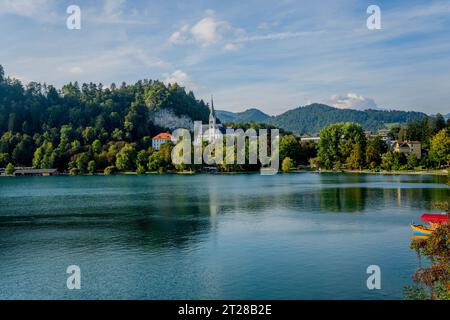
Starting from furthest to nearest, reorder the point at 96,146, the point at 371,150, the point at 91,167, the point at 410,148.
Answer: the point at 96,146 → the point at 91,167 → the point at 410,148 → the point at 371,150

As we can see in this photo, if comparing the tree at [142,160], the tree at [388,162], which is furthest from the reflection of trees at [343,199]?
the tree at [142,160]

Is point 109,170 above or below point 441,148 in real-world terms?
below

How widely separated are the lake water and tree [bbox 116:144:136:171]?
185ft

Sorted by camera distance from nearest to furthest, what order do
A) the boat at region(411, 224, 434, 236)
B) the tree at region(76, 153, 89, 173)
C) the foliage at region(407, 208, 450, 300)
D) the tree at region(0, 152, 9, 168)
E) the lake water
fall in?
1. the foliage at region(407, 208, 450, 300)
2. the lake water
3. the boat at region(411, 224, 434, 236)
4. the tree at region(76, 153, 89, 173)
5. the tree at region(0, 152, 9, 168)

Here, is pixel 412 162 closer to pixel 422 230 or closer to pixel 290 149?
pixel 290 149

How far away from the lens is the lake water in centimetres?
1652

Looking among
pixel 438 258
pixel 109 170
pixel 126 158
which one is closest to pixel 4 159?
pixel 109 170

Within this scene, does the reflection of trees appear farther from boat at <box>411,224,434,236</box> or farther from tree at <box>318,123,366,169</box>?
tree at <box>318,123,366,169</box>

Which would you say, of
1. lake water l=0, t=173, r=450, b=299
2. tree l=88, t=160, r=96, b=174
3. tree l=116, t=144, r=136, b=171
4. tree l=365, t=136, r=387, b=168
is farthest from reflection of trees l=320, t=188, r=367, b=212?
tree l=88, t=160, r=96, b=174

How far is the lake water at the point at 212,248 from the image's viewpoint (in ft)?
54.2

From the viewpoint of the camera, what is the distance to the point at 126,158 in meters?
97.9

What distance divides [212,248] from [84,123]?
108663 mm

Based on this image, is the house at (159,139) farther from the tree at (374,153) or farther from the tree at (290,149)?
the tree at (374,153)
